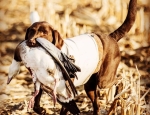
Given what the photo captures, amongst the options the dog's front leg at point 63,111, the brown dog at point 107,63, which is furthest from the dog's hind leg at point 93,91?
the dog's front leg at point 63,111

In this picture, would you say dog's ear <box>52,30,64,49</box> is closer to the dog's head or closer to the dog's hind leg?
the dog's head

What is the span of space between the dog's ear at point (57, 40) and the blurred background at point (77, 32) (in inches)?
3.3

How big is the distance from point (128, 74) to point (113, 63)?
11 cm

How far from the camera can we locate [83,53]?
66.1 inches

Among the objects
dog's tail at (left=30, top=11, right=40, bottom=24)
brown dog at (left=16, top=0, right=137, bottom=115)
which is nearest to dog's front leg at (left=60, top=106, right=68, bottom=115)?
brown dog at (left=16, top=0, right=137, bottom=115)

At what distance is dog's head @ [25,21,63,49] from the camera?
5.25 ft

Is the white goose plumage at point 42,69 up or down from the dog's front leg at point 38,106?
up

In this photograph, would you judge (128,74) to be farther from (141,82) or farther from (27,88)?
(27,88)

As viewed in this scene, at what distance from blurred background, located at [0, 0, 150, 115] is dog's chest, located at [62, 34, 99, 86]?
0.06 meters

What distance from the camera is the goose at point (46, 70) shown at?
1600mm

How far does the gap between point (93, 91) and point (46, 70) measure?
0.26 m

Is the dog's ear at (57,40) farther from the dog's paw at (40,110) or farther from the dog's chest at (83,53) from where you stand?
the dog's paw at (40,110)

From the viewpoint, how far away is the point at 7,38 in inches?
67.2

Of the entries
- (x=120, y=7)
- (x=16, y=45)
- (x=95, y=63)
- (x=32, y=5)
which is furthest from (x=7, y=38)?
(x=120, y=7)
